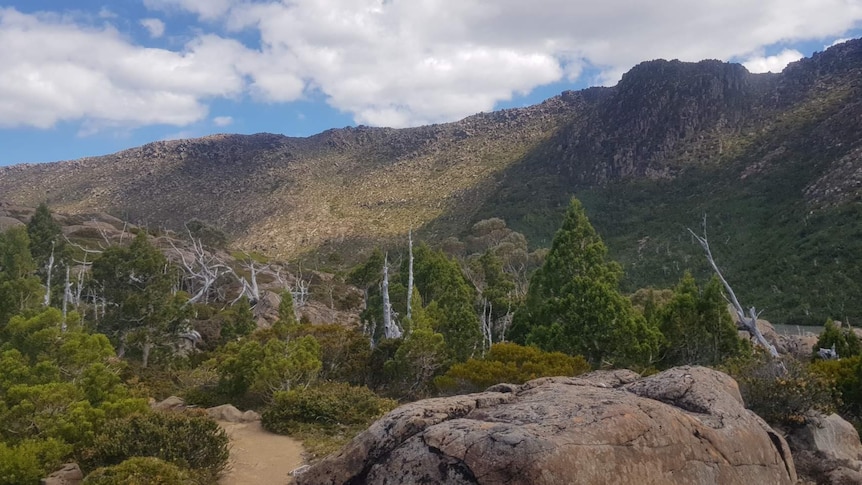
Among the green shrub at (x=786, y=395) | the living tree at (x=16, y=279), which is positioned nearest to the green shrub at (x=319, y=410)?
the green shrub at (x=786, y=395)

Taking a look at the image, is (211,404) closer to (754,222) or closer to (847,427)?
(847,427)

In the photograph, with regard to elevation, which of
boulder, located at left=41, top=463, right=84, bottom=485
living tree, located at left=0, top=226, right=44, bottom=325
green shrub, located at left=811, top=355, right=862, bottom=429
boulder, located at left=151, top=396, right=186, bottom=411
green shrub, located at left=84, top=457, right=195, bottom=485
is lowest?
green shrub, located at left=811, top=355, right=862, bottom=429

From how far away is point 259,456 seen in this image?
458 inches

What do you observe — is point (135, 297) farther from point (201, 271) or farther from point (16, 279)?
point (201, 271)

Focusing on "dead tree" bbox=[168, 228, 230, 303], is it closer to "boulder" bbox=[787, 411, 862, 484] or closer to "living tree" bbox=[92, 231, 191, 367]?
"living tree" bbox=[92, 231, 191, 367]

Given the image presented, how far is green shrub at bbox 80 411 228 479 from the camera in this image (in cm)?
966

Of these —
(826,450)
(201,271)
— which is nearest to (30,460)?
(826,450)

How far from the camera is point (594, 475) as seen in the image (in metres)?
5.39

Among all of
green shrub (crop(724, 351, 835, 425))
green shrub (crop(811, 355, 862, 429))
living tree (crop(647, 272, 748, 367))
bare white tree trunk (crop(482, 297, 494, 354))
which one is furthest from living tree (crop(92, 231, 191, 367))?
green shrub (crop(811, 355, 862, 429))

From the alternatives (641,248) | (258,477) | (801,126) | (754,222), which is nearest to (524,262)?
(641,248)

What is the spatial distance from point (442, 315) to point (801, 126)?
72900 mm

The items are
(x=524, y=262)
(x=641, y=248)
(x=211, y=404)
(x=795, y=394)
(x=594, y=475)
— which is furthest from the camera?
(x=641, y=248)

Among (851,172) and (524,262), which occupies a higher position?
(851,172)

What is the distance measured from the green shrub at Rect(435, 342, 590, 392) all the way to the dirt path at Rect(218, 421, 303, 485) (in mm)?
4266
